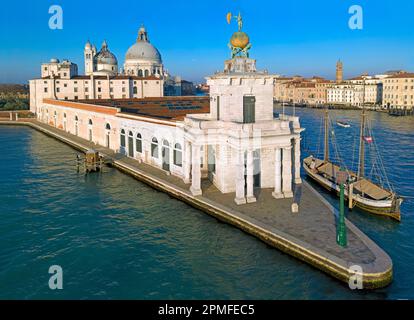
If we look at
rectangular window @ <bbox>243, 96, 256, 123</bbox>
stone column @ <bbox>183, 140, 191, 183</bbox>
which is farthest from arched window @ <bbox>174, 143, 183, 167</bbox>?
rectangular window @ <bbox>243, 96, 256, 123</bbox>

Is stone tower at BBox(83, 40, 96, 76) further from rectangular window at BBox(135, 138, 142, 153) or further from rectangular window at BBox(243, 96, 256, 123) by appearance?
rectangular window at BBox(243, 96, 256, 123)

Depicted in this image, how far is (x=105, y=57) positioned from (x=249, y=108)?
83722 millimetres

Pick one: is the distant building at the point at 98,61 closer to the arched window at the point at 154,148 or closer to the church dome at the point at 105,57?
the church dome at the point at 105,57

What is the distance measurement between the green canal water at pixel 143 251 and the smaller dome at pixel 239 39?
10.5m

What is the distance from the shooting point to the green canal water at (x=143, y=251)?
51.1 feet

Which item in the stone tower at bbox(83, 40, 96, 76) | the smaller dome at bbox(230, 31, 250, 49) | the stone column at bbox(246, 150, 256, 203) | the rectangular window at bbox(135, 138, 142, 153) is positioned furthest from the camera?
the stone tower at bbox(83, 40, 96, 76)

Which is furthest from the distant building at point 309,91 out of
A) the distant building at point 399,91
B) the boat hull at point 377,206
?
the boat hull at point 377,206

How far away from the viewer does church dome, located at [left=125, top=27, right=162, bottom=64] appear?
10188 cm

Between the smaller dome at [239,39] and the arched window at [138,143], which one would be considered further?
the arched window at [138,143]

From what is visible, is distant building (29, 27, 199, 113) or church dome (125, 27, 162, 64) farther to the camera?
church dome (125, 27, 162, 64)

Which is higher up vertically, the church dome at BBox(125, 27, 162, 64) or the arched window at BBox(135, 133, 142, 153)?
the church dome at BBox(125, 27, 162, 64)

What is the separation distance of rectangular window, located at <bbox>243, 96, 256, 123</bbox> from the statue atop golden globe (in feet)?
9.19

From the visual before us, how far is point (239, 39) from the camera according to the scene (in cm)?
2616

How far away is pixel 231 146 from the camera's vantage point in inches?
943
